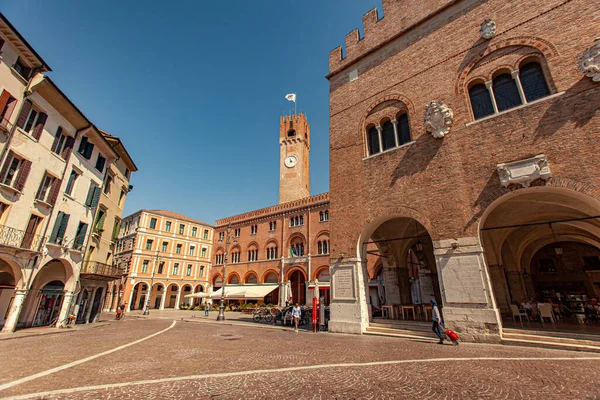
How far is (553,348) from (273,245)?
93.5 feet

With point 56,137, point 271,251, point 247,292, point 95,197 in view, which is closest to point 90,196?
A: point 95,197

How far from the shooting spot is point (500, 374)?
5.10 meters

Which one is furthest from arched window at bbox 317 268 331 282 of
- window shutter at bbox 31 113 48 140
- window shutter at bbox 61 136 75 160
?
window shutter at bbox 31 113 48 140

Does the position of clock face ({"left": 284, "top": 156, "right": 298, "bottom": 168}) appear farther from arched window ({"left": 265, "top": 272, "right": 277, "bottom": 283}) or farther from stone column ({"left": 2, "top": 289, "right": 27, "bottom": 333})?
stone column ({"left": 2, "top": 289, "right": 27, "bottom": 333})

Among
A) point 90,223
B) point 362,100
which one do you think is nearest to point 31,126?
point 90,223

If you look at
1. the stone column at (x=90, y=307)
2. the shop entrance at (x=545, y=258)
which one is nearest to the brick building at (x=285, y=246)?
the stone column at (x=90, y=307)

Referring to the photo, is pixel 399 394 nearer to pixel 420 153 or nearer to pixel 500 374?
pixel 500 374

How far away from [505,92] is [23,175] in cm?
1993

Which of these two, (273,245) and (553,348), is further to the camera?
(273,245)

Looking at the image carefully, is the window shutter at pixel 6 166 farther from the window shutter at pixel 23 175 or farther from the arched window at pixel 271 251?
the arched window at pixel 271 251

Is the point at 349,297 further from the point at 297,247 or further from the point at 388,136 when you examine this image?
the point at 297,247

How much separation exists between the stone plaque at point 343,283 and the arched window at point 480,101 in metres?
7.92

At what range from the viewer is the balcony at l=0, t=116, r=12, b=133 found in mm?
10547

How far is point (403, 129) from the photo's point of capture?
12414 mm
